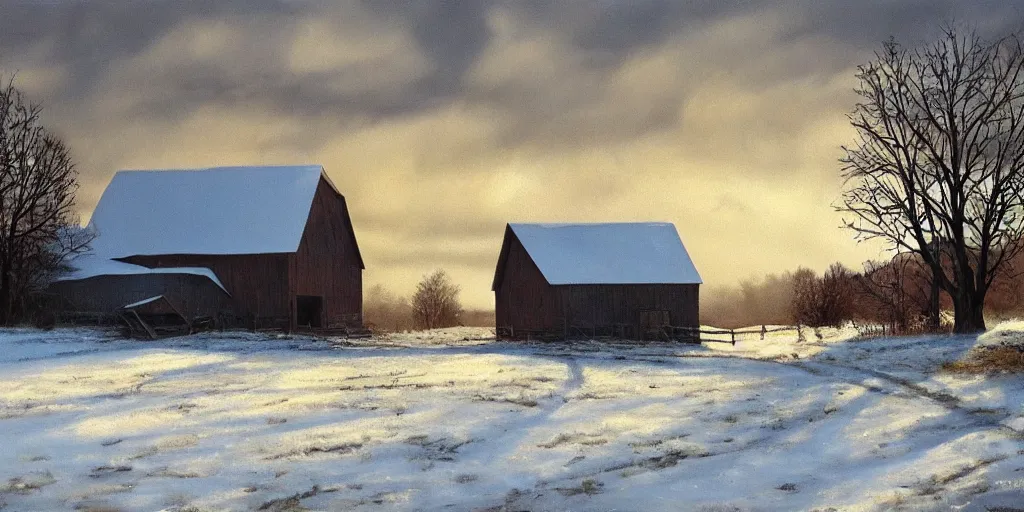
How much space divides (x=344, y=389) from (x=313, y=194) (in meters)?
26.0

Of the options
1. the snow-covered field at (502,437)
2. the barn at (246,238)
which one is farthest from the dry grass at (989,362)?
the barn at (246,238)

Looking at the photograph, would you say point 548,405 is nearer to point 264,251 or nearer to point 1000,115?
point 1000,115

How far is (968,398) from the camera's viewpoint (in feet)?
49.4

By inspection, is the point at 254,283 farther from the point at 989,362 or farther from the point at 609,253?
the point at 989,362

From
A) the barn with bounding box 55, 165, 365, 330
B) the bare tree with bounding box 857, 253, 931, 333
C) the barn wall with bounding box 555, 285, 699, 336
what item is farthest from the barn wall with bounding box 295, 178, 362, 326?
the bare tree with bounding box 857, 253, 931, 333

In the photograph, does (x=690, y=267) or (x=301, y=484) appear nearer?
(x=301, y=484)

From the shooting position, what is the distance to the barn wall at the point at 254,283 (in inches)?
1476

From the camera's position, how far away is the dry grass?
58.4 feet

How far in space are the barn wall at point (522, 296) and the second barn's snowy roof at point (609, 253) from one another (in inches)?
29.5

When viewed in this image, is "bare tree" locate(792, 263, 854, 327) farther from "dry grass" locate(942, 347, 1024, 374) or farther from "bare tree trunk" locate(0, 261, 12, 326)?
"bare tree trunk" locate(0, 261, 12, 326)

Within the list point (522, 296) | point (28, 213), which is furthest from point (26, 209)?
point (522, 296)

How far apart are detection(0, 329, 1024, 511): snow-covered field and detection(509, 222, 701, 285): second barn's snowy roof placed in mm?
18652

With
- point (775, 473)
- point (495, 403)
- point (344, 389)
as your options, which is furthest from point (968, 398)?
point (344, 389)

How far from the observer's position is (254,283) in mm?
37875
